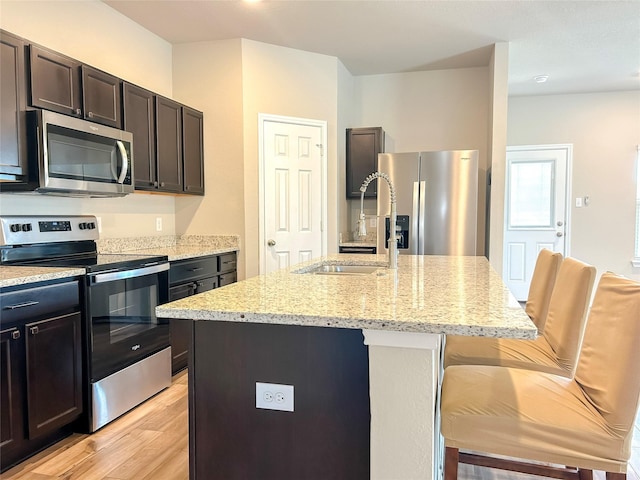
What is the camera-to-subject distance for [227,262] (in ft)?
12.7

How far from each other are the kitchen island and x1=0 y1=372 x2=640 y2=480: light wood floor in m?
0.81

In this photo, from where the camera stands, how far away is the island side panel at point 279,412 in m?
1.29

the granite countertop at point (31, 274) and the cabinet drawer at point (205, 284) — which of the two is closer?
the granite countertop at point (31, 274)

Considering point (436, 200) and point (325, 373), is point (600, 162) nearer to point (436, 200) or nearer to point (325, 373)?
point (436, 200)

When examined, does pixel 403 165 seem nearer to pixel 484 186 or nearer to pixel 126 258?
pixel 484 186

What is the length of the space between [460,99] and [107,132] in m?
3.64

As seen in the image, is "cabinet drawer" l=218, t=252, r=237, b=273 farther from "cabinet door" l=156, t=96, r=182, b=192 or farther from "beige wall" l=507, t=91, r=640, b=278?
"beige wall" l=507, t=91, r=640, b=278

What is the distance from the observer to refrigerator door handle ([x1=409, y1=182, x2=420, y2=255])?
164 inches

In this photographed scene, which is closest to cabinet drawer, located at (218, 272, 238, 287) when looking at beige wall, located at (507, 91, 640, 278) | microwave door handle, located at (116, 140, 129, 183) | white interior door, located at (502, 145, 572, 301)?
microwave door handle, located at (116, 140, 129, 183)

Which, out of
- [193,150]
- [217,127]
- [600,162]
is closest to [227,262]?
[193,150]

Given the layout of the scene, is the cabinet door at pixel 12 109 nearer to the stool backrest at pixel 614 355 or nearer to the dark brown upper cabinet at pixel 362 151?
the stool backrest at pixel 614 355

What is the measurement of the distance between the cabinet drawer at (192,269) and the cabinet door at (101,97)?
107cm

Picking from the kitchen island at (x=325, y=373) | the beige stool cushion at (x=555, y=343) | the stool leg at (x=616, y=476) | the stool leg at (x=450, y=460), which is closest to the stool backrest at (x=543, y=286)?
the beige stool cushion at (x=555, y=343)

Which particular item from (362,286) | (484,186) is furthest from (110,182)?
(484,186)
